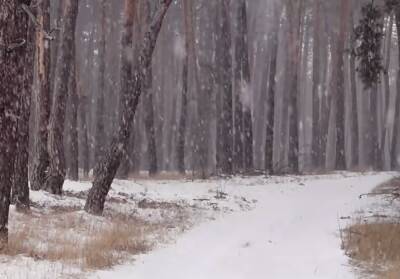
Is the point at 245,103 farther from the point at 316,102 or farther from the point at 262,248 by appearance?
the point at 262,248

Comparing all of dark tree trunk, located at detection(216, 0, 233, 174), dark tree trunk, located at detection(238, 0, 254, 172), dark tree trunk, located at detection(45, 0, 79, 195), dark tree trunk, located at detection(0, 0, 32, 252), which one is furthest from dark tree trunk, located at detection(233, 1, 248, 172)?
dark tree trunk, located at detection(0, 0, 32, 252)

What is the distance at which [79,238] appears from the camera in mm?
8578

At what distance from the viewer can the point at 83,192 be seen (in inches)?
590

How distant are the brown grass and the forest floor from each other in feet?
0.44

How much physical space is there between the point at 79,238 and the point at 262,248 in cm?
274

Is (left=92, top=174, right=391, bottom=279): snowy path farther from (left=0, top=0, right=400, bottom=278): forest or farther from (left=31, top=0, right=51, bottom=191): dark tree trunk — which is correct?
(left=31, top=0, right=51, bottom=191): dark tree trunk

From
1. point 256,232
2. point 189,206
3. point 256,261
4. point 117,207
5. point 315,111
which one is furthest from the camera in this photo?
point 315,111

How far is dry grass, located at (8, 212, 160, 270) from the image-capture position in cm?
713

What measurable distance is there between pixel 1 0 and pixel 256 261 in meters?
4.70

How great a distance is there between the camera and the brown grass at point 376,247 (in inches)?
294

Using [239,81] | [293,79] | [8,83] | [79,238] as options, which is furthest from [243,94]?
[8,83]

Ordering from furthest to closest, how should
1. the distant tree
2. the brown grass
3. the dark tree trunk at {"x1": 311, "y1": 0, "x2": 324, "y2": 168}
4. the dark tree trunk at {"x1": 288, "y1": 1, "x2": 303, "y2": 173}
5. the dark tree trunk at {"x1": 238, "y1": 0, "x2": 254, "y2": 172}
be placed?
the dark tree trunk at {"x1": 311, "y1": 0, "x2": 324, "y2": 168} → the dark tree trunk at {"x1": 288, "y1": 1, "x2": 303, "y2": 173} → the distant tree → the dark tree trunk at {"x1": 238, "y1": 0, "x2": 254, "y2": 172} → the brown grass

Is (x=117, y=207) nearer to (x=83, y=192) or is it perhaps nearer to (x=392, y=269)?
(x=83, y=192)

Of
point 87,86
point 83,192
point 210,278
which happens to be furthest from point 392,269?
point 87,86
